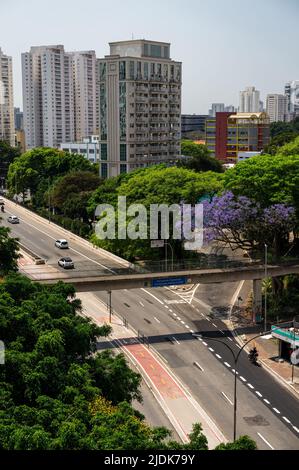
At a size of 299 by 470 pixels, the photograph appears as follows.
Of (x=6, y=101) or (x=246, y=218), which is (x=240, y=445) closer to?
(x=246, y=218)

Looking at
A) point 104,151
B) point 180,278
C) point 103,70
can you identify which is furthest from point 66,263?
point 103,70

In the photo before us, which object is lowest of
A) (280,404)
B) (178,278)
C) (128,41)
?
(280,404)

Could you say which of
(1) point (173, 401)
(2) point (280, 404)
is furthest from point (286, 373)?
(1) point (173, 401)

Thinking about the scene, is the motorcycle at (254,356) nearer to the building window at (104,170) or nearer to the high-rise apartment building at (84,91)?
the building window at (104,170)

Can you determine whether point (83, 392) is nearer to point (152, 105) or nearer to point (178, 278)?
point (178, 278)

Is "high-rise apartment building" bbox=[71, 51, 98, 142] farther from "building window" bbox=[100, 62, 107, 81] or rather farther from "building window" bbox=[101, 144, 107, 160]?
"building window" bbox=[101, 144, 107, 160]

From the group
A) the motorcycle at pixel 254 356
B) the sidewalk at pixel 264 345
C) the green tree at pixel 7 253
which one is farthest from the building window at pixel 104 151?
the motorcycle at pixel 254 356
